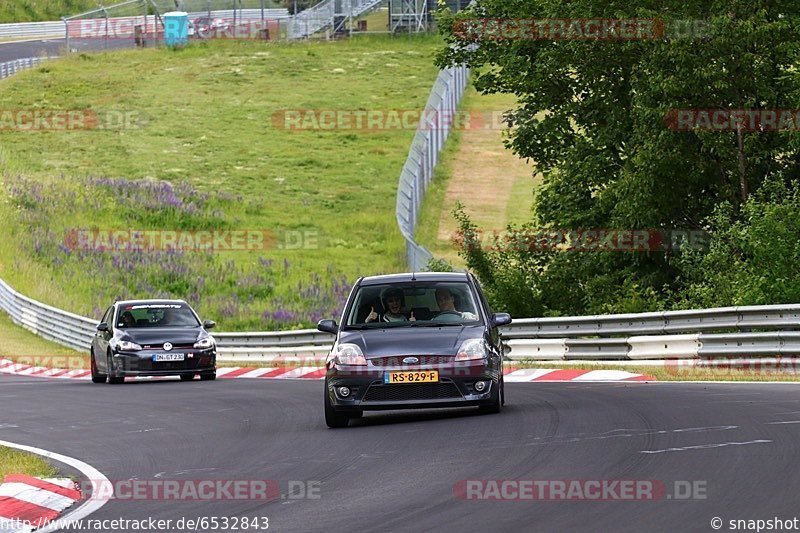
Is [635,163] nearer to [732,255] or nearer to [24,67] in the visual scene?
[732,255]

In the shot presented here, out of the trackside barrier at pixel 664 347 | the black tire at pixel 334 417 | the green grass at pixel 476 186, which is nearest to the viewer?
the black tire at pixel 334 417

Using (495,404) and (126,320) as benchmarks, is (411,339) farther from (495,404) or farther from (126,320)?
(126,320)

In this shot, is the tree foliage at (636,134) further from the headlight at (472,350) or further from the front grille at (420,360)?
the front grille at (420,360)

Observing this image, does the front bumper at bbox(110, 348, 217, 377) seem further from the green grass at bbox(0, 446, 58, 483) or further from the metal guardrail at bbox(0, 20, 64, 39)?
the metal guardrail at bbox(0, 20, 64, 39)

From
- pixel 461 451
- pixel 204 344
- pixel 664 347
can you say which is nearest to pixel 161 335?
pixel 204 344

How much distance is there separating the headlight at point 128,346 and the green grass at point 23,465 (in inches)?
470

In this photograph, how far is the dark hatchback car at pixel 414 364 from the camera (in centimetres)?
1452

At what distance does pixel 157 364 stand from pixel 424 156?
3233cm

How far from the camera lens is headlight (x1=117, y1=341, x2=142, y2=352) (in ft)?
→ 84.4

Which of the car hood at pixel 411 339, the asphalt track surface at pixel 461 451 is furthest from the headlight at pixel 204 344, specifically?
the car hood at pixel 411 339

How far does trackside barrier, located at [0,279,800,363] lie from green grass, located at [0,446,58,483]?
10322 mm

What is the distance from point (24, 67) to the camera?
8606cm

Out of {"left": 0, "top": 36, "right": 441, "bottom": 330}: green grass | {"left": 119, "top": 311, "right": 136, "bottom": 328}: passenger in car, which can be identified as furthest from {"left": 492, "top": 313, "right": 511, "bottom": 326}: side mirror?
{"left": 0, "top": 36, "right": 441, "bottom": 330}: green grass

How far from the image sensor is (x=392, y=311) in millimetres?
15641
